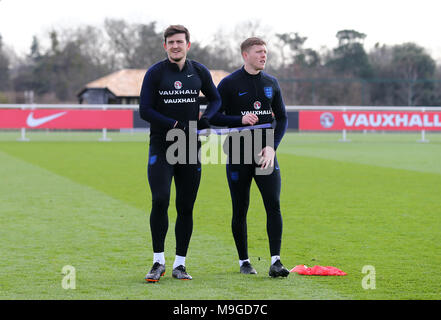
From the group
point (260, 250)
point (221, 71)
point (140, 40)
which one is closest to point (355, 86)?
point (221, 71)

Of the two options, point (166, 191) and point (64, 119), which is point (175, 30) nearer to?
point (166, 191)

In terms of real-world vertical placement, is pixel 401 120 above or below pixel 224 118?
below

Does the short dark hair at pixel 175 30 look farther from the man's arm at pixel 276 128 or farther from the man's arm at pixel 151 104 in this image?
the man's arm at pixel 276 128

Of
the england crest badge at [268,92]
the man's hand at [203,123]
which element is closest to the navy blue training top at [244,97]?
the england crest badge at [268,92]

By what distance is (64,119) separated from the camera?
31.1 m

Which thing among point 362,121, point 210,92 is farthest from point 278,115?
point 362,121

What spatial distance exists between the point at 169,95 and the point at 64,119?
85.0ft

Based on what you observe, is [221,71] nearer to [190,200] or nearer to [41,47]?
[41,47]

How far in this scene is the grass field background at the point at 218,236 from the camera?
5680 millimetres

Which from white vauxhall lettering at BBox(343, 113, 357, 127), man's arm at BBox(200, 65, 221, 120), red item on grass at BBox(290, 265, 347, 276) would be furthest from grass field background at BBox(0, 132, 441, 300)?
white vauxhall lettering at BBox(343, 113, 357, 127)

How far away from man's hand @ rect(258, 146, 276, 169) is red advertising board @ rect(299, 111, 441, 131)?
26469 mm

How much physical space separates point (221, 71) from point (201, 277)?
56.3 metres

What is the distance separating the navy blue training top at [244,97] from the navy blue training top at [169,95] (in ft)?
0.77
